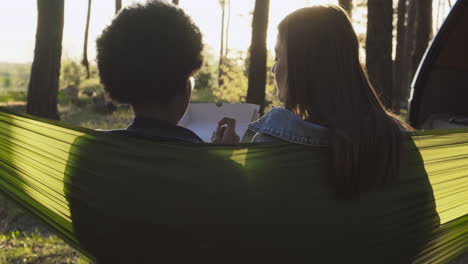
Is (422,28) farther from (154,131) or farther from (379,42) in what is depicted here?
(154,131)

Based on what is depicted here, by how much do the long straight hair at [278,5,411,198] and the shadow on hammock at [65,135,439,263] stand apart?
86 mm

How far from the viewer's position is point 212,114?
10.4 ft

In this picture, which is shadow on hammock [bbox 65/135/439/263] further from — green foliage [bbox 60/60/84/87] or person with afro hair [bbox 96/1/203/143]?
green foliage [bbox 60/60/84/87]

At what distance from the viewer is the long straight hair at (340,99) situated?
68.2 inches

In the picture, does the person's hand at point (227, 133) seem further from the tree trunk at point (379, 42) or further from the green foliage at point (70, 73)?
the green foliage at point (70, 73)

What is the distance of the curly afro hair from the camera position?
1.80m

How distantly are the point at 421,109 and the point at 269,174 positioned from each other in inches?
162

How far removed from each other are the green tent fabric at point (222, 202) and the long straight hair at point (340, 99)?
3.4 inches

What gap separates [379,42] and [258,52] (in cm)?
291

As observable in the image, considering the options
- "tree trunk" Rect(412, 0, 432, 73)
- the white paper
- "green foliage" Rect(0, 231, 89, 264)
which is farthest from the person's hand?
"tree trunk" Rect(412, 0, 432, 73)

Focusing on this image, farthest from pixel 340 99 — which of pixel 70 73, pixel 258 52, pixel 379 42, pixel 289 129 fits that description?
pixel 70 73

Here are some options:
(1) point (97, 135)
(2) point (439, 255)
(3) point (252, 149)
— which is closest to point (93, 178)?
(1) point (97, 135)

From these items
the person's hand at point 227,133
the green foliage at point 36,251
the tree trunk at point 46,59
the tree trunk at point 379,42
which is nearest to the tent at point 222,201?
the person's hand at point 227,133

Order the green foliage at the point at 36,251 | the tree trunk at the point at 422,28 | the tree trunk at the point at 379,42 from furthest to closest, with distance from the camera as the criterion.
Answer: the tree trunk at the point at 422,28 → the tree trunk at the point at 379,42 → the green foliage at the point at 36,251
